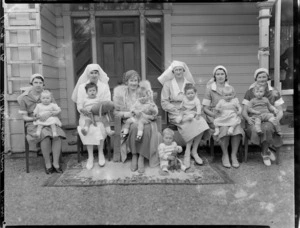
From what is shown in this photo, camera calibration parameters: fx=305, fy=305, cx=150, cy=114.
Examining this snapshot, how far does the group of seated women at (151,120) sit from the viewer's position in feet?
10.2

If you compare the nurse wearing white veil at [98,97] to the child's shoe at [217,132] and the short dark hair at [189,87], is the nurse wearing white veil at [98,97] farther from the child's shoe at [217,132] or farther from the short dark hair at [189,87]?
the child's shoe at [217,132]

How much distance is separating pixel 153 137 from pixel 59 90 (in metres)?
1.50

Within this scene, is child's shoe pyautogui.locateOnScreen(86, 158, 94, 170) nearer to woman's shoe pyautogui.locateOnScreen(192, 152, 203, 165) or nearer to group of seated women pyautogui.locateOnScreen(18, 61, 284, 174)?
group of seated women pyautogui.locateOnScreen(18, 61, 284, 174)

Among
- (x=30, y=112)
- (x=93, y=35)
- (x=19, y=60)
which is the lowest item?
(x=30, y=112)

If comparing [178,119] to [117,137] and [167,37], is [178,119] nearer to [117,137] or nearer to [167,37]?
[117,137]

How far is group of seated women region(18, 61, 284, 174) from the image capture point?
10.2 ft

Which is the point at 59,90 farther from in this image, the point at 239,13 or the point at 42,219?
the point at 239,13

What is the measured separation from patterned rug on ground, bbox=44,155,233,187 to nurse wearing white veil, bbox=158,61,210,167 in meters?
0.22

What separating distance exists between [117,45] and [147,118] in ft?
3.72

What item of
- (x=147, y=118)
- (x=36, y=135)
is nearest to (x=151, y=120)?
(x=147, y=118)

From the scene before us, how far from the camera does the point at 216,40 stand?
3906 millimetres

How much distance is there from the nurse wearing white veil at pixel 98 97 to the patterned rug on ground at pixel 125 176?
133mm

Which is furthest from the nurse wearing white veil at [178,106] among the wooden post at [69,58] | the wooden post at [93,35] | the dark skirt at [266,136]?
the wooden post at [69,58]

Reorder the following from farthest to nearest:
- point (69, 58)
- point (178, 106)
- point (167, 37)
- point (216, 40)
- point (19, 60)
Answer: point (167, 37) → point (216, 40) → point (69, 58) → point (178, 106) → point (19, 60)
